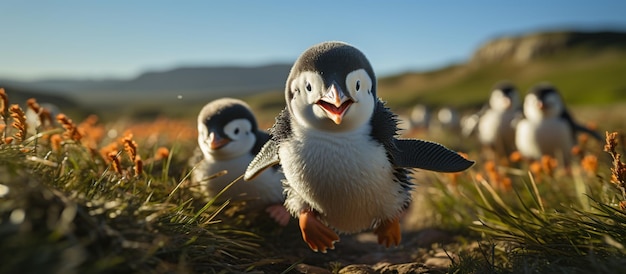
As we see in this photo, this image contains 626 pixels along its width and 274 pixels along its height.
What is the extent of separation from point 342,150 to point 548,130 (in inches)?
168

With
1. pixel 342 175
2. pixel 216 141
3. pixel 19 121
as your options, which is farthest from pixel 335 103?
pixel 19 121

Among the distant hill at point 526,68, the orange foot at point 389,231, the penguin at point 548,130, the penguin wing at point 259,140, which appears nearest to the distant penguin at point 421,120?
the penguin at point 548,130

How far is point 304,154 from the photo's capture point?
2.58 m

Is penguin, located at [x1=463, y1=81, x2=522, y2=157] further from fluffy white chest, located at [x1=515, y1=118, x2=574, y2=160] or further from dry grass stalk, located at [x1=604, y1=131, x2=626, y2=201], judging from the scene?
dry grass stalk, located at [x1=604, y1=131, x2=626, y2=201]

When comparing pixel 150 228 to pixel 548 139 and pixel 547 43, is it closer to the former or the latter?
pixel 548 139

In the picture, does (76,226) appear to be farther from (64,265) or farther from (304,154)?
(304,154)

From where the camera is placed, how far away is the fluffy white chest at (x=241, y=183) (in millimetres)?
3268

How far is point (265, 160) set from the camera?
2.83 meters

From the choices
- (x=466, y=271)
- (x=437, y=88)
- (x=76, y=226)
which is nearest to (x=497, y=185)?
(x=466, y=271)

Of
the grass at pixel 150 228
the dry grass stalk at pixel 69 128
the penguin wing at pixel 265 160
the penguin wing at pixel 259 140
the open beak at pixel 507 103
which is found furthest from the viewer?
the open beak at pixel 507 103

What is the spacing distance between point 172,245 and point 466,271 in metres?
1.33

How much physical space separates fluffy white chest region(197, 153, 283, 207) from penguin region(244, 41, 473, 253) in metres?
0.56

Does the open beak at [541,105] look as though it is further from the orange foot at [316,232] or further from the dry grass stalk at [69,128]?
the dry grass stalk at [69,128]

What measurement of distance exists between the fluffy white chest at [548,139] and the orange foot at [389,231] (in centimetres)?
370
